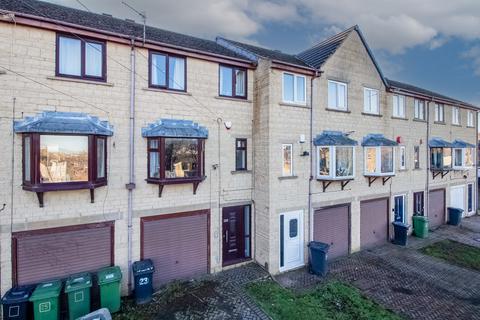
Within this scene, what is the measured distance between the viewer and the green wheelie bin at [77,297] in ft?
24.0

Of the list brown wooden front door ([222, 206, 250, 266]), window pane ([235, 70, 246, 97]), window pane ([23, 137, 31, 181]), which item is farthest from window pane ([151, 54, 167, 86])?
brown wooden front door ([222, 206, 250, 266])

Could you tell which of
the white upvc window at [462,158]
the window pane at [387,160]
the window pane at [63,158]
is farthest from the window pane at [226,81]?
the white upvc window at [462,158]

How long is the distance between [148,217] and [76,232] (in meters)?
2.15

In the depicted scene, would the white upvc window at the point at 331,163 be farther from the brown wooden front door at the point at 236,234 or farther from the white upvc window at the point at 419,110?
the white upvc window at the point at 419,110

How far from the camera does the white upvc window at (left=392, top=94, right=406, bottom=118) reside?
1510 centimetres

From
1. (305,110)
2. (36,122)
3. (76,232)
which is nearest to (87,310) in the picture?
(76,232)

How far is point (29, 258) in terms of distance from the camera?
7.58 meters

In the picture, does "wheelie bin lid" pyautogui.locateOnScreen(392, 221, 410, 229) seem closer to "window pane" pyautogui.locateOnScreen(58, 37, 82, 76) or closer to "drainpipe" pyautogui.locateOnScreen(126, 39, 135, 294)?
"drainpipe" pyautogui.locateOnScreen(126, 39, 135, 294)

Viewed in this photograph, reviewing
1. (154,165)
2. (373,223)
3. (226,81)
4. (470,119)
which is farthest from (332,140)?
(470,119)

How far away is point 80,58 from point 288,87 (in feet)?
25.1

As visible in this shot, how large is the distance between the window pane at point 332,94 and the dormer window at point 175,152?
248 inches

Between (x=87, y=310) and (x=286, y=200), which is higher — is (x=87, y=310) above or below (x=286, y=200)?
below

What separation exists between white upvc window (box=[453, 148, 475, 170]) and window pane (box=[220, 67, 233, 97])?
17602 mm

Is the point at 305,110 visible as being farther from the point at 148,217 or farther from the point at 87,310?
the point at 87,310
